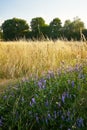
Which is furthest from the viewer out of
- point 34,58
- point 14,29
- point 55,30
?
point 14,29

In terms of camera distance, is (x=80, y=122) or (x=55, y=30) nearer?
(x=80, y=122)

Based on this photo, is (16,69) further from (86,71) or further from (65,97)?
(65,97)

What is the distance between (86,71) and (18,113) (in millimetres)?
1213

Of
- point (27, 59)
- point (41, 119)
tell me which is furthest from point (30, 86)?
point (27, 59)

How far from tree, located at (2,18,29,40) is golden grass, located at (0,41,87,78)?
28.2m

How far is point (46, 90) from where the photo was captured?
10.4 ft

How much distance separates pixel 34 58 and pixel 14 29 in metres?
33.8

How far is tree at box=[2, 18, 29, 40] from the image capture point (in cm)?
3625

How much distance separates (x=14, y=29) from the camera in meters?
39.4

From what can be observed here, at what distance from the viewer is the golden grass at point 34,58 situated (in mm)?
5531

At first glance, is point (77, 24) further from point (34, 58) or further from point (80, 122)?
point (80, 122)

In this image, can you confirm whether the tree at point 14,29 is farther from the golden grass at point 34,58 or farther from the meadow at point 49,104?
the meadow at point 49,104

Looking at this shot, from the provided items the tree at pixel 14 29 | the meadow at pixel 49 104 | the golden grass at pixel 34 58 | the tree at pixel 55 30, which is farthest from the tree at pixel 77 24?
the meadow at pixel 49 104

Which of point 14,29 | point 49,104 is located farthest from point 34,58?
point 14,29
